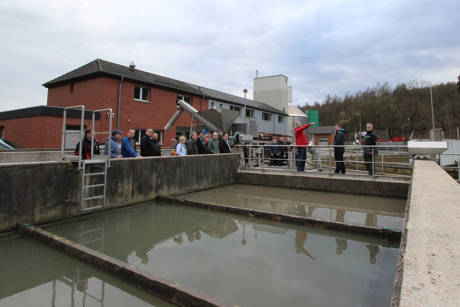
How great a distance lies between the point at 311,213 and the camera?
6191 mm

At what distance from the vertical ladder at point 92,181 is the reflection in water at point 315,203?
2.45m

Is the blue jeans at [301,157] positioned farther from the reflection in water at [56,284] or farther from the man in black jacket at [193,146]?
the reflection in water at [56,284]

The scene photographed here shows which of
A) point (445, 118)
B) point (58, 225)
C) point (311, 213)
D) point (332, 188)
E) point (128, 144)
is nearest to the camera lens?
point (58, 225)

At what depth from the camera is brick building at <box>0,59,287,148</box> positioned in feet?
46.4

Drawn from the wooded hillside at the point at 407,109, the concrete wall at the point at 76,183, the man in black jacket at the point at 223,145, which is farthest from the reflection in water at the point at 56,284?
the wooded hillside at the point at 407,109

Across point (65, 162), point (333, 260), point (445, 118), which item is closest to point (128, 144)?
point (65, 162)

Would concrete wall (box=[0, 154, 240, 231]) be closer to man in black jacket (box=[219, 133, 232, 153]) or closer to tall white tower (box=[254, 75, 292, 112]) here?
man in black jacket (box=[219, 133, 232, 153])

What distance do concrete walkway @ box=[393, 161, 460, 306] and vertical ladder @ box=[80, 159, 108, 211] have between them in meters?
5.12

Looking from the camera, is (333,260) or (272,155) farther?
(272,155)

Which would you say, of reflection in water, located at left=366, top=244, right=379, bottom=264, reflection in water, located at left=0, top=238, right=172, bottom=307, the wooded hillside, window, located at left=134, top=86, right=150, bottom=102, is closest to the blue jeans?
reflection in water, located at left=366, top=244, right=379, bottom=264

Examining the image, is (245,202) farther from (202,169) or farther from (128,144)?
(128,144)

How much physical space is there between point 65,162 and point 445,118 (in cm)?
5931

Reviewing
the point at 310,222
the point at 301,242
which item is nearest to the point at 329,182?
the point at 310,222

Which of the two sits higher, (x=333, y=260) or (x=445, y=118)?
(x=445, y=118)
